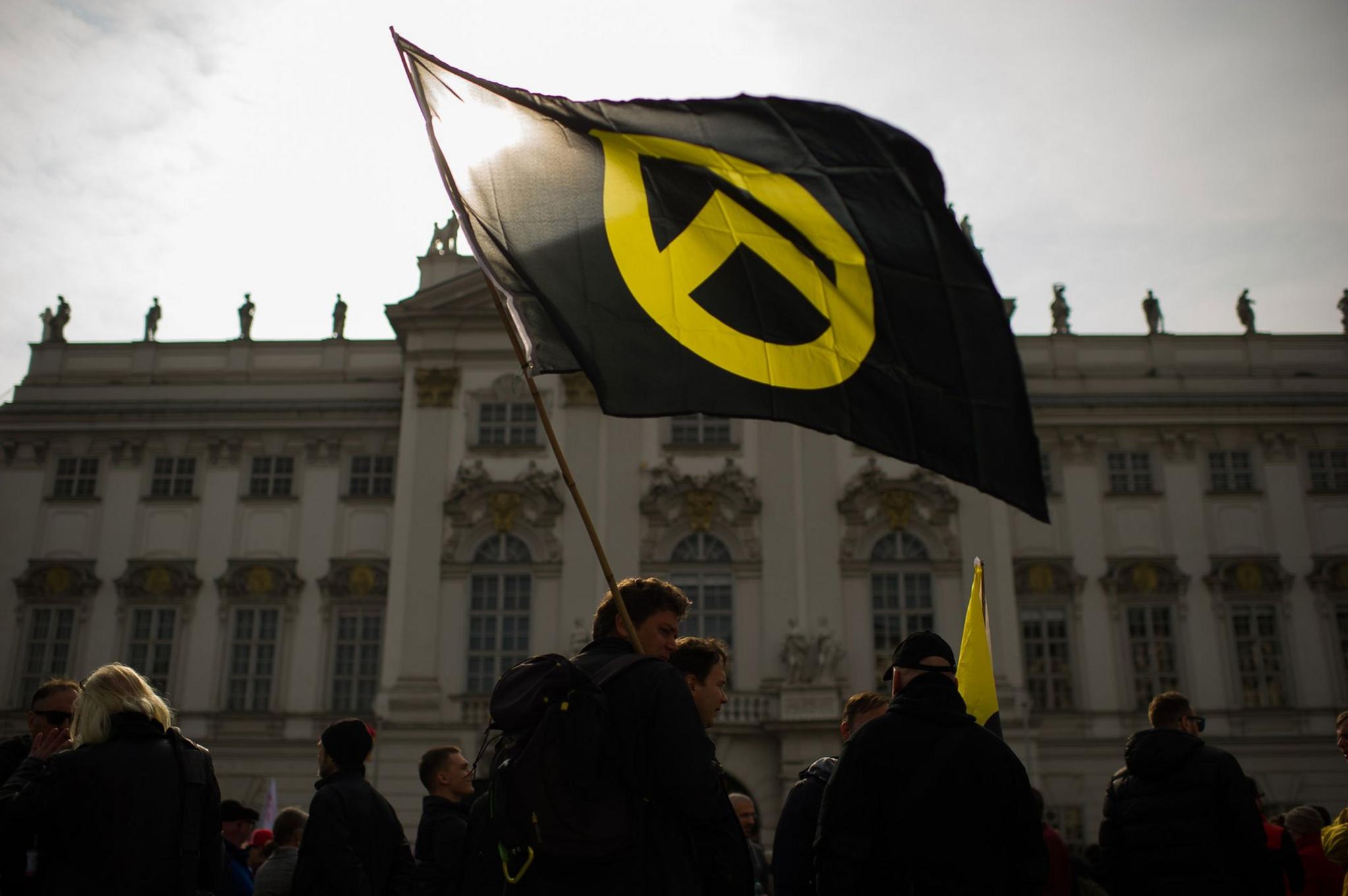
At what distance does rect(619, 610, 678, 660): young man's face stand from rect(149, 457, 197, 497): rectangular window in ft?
100

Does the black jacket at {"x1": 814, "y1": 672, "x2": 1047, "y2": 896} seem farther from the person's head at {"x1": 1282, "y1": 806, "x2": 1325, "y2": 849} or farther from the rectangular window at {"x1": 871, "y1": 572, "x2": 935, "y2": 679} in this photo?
the rectangular window at {"x1": 871, "y1": 572, "x2": 935, "y2": 679}

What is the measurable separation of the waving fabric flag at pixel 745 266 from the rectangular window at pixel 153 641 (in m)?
27.9

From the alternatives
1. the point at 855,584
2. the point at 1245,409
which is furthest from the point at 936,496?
the point at 1245,409

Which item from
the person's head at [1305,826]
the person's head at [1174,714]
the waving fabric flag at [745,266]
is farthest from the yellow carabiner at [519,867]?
the person's head at [1305,826]

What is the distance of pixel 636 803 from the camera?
4.76m

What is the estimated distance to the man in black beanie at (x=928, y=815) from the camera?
18.3 ft

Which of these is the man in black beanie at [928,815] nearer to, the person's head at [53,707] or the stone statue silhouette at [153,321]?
the person's head at [53,707]

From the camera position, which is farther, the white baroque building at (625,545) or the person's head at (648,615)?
the white baroque building at (625,545)

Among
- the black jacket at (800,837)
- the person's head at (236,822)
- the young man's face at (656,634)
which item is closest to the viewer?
the young man's face at (656,634)

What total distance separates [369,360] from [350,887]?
1126 inches

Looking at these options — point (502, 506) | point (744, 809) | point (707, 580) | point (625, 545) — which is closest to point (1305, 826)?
point (744, 809)

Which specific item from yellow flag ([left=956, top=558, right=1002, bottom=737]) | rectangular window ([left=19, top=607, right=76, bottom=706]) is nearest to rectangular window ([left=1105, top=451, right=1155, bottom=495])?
yellow flag ([left=956, top=558, right=1002, bottom=737])

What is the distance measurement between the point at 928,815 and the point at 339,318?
3367 centimetres

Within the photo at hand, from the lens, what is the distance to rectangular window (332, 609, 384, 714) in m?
31.3
